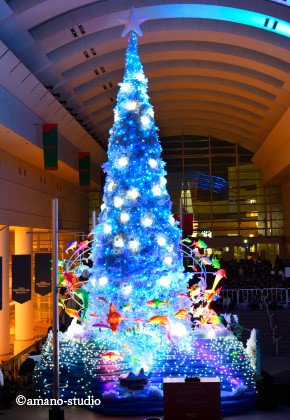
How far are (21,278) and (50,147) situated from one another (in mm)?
5149

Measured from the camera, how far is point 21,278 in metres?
16.9

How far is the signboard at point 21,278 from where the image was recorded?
1672 centimetres

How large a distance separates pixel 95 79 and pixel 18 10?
823cm

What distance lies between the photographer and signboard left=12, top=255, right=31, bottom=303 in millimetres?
16719

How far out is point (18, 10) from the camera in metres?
14.4

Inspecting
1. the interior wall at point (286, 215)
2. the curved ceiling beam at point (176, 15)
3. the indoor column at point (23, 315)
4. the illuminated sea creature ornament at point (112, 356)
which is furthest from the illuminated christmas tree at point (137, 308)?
the interior wall at point (286, 215)

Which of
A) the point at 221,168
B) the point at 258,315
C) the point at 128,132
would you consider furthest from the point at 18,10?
the point at 221,168

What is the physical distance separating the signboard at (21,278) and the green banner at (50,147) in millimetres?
3740

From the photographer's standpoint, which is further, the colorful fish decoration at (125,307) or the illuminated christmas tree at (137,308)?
the colorful fish decoration at (125,307)

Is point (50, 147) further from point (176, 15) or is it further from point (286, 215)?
point (286, 215)

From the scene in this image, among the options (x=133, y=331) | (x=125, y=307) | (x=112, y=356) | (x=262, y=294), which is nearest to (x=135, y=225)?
(x=125, y=307)

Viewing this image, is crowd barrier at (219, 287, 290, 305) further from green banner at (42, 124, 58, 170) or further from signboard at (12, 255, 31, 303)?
green banner at (42, 124, 58, 170)

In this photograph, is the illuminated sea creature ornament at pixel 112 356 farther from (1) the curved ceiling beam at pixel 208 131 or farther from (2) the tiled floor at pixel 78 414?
(1) the curved ceiling beam at pixel 208 131

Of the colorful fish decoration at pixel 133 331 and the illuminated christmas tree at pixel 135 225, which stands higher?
the illuminated christmas tree at pixel 135 225
